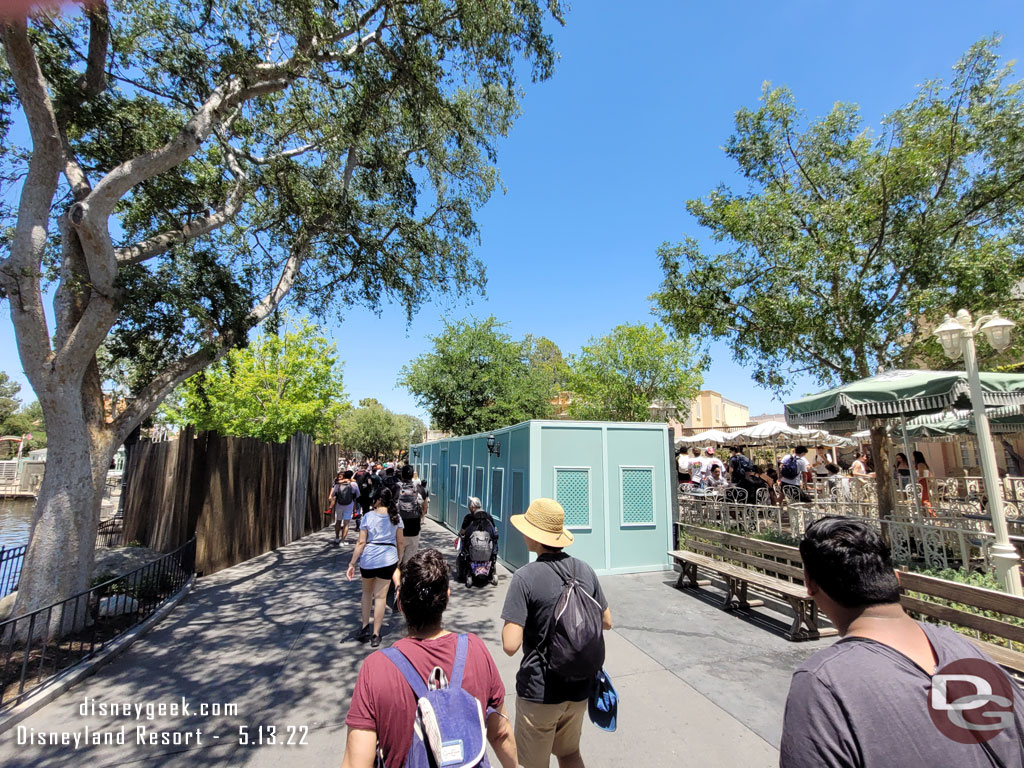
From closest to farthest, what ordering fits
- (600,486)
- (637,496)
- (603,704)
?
(603,704)
(600,486)
(637,496)

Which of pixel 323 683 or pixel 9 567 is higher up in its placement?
pixel 9 567

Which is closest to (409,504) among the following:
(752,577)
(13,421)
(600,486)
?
(600,486)

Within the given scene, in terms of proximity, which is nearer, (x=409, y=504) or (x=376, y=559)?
(x=376, y=559)

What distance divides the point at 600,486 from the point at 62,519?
738cm

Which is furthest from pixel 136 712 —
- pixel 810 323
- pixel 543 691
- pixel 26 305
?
pixel 810 323

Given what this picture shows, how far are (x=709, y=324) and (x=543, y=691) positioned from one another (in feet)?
32.7

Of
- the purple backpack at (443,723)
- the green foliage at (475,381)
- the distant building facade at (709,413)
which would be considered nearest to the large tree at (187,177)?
the purple backpack at (443,723)

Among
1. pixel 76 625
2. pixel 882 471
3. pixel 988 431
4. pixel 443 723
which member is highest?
pixel 988 431

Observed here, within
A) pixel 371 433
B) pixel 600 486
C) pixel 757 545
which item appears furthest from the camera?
pixel 371 433

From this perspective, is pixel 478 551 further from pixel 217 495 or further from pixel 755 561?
pixel 217 495

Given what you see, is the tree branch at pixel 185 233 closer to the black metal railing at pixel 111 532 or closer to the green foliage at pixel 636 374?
the black metal railing at pixel 111 532

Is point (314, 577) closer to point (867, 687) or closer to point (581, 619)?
point (581, 619)

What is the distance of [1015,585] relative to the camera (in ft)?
16.4

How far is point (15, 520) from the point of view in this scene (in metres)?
26.3
